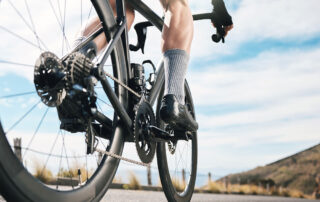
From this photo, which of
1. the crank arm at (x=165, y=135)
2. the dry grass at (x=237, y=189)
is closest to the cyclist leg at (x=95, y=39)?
the crank arm at (x=165, y=135)

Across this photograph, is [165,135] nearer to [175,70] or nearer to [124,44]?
[175,70]

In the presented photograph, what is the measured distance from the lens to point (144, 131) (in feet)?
7.68

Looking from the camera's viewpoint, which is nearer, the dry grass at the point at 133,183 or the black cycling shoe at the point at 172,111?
the black cycling shoe at the point at 172,111

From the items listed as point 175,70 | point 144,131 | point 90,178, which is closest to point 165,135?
point 144,131

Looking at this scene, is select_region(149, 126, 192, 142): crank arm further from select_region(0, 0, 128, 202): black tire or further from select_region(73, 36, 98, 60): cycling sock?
select_region(73, 36, 98, 60): cycling sock

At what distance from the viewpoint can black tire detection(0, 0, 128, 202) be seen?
147cm

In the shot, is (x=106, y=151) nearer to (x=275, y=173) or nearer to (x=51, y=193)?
(x=51, y=193)

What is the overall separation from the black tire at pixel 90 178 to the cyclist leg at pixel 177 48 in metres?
0.26

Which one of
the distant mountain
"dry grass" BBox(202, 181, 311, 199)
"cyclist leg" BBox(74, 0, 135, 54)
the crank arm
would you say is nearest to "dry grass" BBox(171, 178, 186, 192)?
the crank arm

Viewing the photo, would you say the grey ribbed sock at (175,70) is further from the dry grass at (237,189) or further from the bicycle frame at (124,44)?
the dry grass at (237,189)

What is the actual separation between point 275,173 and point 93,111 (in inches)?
1496

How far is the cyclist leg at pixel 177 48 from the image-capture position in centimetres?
236

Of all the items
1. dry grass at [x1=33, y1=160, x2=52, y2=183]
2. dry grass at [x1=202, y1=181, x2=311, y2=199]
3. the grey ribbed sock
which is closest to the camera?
the grey ribbed sock

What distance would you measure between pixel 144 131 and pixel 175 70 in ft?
1.21
